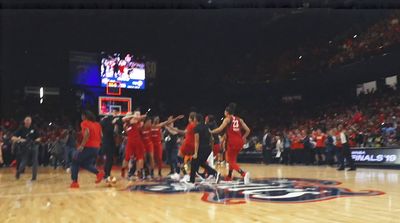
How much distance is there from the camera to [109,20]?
916 inches

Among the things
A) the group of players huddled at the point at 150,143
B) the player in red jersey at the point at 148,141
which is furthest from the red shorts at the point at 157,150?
the player in red jersey at the point at 148,141

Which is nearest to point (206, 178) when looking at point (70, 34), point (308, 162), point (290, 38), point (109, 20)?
point (308, 162)

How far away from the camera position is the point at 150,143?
10.1 m

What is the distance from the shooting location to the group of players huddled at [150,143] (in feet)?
27.1

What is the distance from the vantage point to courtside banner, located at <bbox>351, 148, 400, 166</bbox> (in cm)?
1455

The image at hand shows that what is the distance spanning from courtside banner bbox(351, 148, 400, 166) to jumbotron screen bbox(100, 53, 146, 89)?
1419 cm

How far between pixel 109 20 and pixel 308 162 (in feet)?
44.0

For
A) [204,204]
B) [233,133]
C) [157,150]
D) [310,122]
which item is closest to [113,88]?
[310,122]

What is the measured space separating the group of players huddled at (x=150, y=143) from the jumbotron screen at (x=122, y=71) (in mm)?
14619

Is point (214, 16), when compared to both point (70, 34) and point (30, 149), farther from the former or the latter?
point (30, 149)

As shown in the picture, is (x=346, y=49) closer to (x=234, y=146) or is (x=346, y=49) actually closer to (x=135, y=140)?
(x=234, y=146)

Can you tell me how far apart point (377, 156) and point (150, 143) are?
942 centimetres

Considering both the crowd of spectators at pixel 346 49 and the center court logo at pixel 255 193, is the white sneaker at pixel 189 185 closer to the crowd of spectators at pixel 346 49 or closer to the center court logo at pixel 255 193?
the center court logo at pixel 255 193

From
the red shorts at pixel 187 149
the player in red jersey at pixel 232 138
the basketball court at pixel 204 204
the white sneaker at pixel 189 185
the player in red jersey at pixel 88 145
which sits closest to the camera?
the basketball court at pixel 204 204
